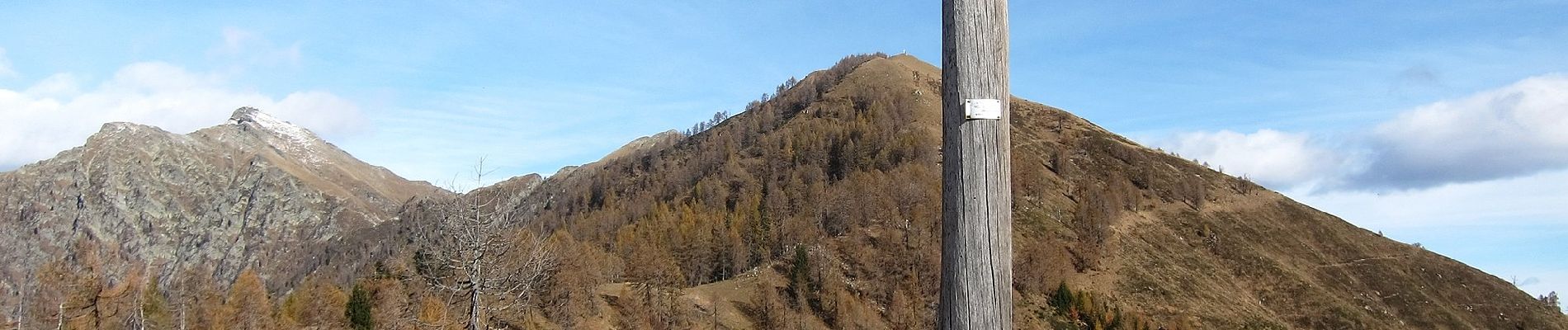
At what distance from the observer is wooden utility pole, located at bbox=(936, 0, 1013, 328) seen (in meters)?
4.40

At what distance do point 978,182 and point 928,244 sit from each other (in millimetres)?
83699

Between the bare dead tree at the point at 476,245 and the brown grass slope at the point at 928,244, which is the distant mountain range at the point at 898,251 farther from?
the bare dead tree at the point at 476,245

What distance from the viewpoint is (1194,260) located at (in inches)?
3885

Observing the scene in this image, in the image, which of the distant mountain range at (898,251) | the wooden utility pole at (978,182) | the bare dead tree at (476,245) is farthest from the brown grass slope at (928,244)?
the wooden utility pole at (978,182)

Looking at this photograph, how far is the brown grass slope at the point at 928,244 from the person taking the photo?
3000 inches

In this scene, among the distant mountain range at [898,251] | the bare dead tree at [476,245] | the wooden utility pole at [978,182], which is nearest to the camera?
the wooden utility pole at [978,182]

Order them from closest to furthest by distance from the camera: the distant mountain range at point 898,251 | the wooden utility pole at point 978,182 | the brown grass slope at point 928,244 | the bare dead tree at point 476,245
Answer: the wooden utility pole at point 978,182
the bare dead tree at point 476,245
the distant mountain range at point 898,251
the brown grass slope at point 928,244

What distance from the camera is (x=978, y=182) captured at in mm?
4402

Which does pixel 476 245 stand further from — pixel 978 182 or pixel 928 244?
pixel 928 244

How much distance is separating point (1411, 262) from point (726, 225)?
85.3m

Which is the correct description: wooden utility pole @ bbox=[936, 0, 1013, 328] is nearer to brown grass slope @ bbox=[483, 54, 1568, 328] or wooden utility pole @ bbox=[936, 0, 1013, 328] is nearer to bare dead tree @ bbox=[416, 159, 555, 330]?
bare dead tree @ bbox=[416, 159, 555, 330]

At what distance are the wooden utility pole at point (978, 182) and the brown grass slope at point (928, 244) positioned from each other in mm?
53072

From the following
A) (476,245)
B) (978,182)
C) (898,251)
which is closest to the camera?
(978,182)

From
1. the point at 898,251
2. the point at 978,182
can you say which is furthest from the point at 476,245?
the point at 898,251
